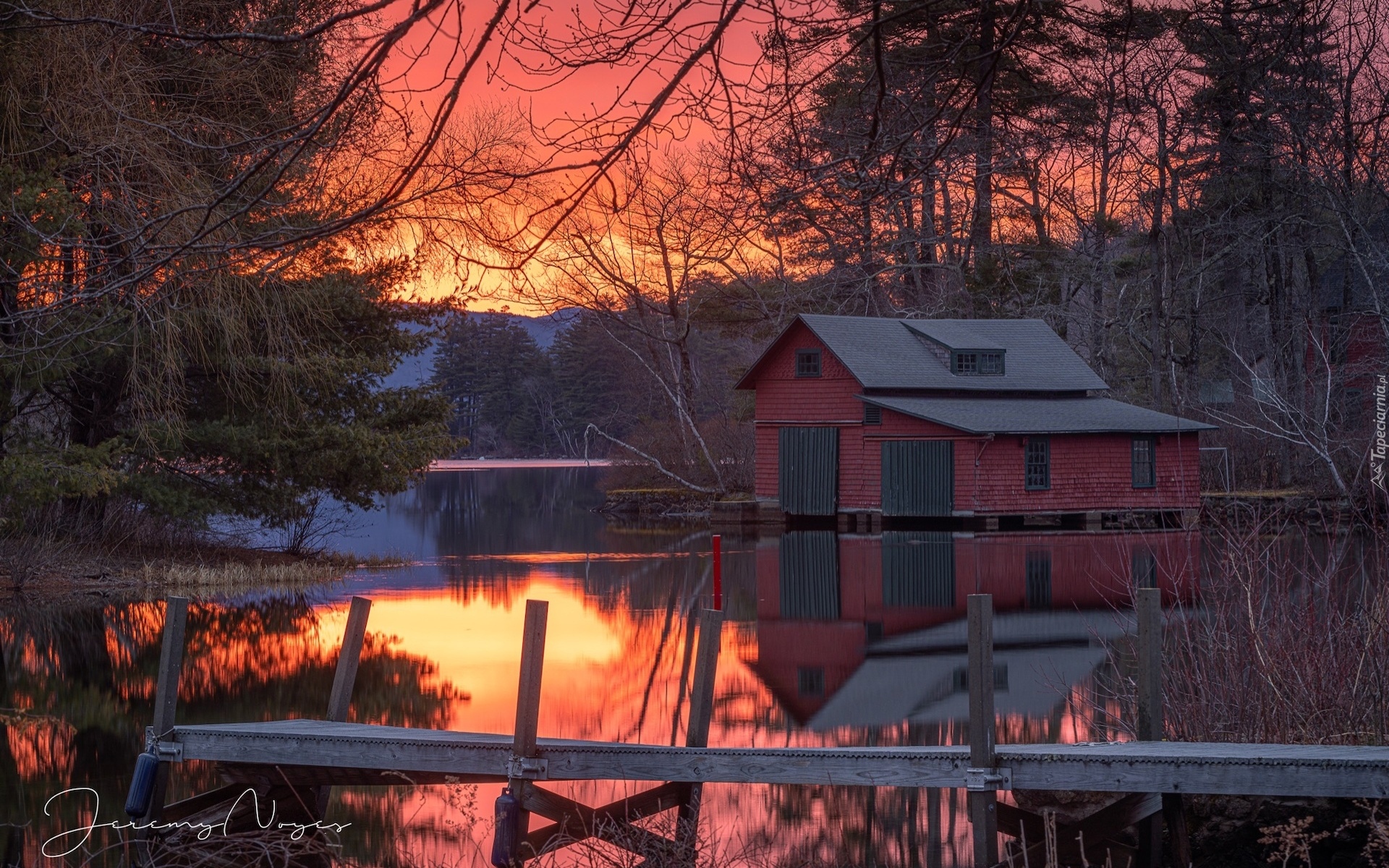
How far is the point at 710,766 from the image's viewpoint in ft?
31.4

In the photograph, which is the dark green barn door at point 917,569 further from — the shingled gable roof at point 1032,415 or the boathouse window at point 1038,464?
the boathouse window at point 1038,464

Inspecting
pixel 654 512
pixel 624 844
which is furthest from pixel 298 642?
pixel 654 512

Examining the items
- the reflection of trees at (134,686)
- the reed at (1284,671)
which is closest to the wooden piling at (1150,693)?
the reed at (1284,671)

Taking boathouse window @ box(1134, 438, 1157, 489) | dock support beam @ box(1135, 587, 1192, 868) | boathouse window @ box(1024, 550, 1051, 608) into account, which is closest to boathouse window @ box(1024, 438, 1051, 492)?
boathouse window @ box(1134, 438, 1157, 489)

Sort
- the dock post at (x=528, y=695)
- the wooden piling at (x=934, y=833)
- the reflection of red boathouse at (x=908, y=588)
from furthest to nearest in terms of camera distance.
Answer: the reflection of red boathouse at (x=908, y=588) → the wooden piling at (x=934, y=833) → the dock post at (x=528, y=695)

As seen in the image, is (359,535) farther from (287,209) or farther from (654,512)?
(287,209)

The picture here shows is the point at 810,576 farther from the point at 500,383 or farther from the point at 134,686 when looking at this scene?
the point at 500,383

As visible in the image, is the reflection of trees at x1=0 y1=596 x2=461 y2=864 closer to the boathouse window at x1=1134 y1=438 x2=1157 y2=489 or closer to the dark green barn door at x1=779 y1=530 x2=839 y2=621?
the dark green barn door at x1=779 y1=530 x2=839 y2=621

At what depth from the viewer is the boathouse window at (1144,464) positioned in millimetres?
43094

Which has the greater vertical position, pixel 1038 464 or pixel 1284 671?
pixel 1038 464

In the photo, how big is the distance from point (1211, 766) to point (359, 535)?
176ft

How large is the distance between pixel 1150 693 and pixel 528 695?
411 cm
